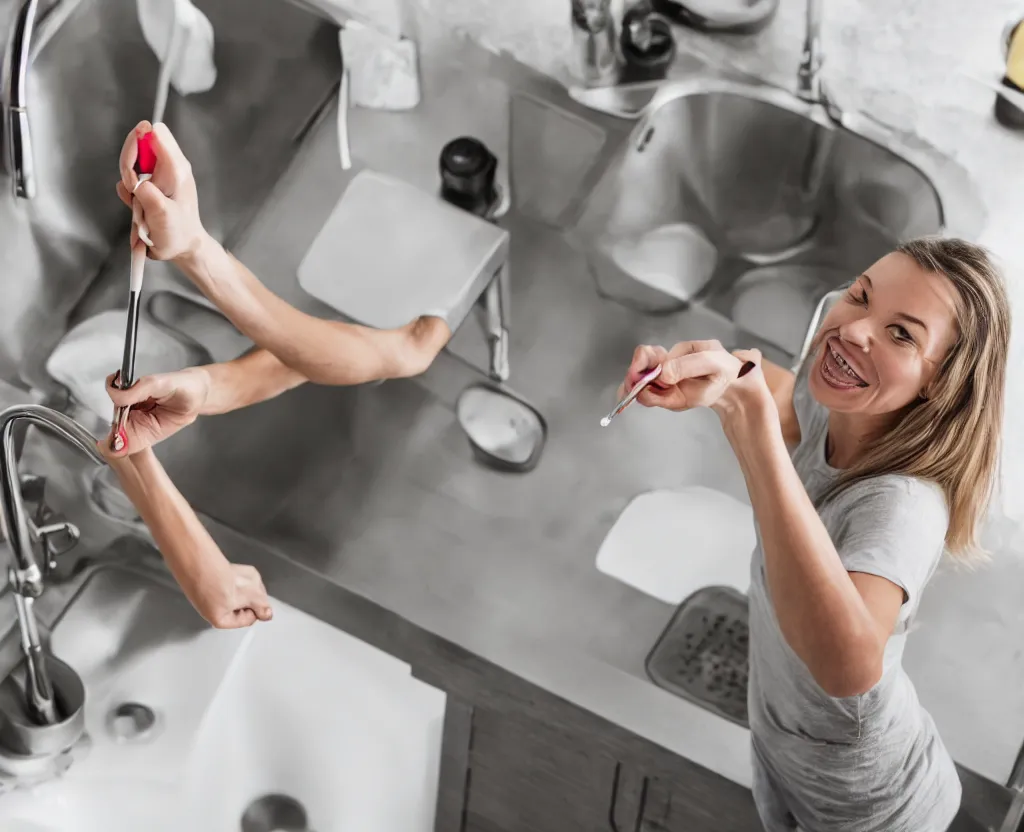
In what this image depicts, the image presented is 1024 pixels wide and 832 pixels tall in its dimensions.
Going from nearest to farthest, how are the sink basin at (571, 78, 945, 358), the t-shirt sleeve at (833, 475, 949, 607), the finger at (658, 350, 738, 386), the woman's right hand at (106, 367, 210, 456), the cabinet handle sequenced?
1. the finger at (658, 350, 738, 386)
2. the t-shirt sleeve at (833, 475, 949, 607)
3. the woman's right hand at (106, 367, 210, 456)
4. the cabinet handle
5. the sink basin at (571, 78, 945, 358)

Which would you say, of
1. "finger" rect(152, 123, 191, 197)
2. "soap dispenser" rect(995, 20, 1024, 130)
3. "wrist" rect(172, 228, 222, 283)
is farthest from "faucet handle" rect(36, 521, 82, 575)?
"soap dispenser" rect(995, 20, 1024, 130)

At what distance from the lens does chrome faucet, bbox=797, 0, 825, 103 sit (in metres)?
1.35

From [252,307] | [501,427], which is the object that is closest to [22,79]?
[252,307]

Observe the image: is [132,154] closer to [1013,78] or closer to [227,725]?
[227,725]

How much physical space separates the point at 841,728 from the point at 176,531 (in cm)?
60

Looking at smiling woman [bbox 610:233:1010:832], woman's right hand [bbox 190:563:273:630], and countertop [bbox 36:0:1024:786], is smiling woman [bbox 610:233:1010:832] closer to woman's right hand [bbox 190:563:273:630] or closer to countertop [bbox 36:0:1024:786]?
countertop [bbox 36:0:1024:786]

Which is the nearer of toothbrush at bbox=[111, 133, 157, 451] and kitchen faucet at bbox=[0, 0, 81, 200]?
toothbrush at bbox=[111, 133, 157, 451]

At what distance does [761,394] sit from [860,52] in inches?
26.8

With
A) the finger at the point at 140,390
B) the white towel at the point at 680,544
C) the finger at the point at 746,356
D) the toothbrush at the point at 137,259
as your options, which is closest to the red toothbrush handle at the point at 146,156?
the toothbrush at the point at 137,259

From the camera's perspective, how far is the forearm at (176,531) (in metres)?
1.20

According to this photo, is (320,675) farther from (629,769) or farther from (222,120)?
(222,120)

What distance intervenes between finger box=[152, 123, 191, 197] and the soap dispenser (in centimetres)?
86

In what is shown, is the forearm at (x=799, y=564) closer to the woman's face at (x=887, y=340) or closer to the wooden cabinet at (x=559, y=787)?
the woman's face at (x=887, y=340)

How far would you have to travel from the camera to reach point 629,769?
4.20 ft
